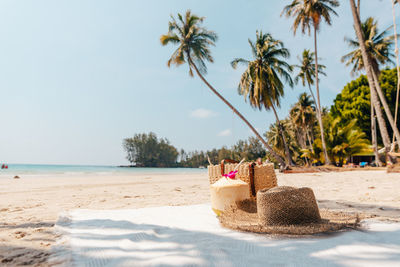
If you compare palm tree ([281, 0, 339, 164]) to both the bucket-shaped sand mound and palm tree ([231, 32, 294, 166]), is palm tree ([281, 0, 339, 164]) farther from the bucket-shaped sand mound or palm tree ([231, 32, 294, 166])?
the bucket-shaped sand mound

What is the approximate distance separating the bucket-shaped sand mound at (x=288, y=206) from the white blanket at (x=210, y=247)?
0.66 feet

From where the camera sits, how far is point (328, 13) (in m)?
17.9

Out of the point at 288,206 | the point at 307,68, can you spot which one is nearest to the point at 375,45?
the point at 307,68

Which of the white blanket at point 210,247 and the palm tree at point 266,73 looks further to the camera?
the palm tree at point 266,73

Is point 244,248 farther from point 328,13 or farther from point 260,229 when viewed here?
point 328,13

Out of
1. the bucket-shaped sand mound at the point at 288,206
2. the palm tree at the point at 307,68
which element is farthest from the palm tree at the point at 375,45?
the bucket-shaped sand mound at the point at 288,206

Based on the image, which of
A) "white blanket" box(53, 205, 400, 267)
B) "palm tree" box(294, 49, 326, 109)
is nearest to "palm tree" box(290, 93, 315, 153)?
"palm tree" box(294, 49, 326, 109)

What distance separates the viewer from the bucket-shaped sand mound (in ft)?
6.44

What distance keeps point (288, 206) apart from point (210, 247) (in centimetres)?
73

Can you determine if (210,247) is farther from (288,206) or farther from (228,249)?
(288,206)

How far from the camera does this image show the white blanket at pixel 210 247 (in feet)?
4.73

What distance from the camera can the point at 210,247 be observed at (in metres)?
1.68

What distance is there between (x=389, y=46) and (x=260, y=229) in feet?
88.3

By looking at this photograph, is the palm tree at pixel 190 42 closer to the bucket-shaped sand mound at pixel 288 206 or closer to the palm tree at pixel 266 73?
the palm tree at pixel 266 73
